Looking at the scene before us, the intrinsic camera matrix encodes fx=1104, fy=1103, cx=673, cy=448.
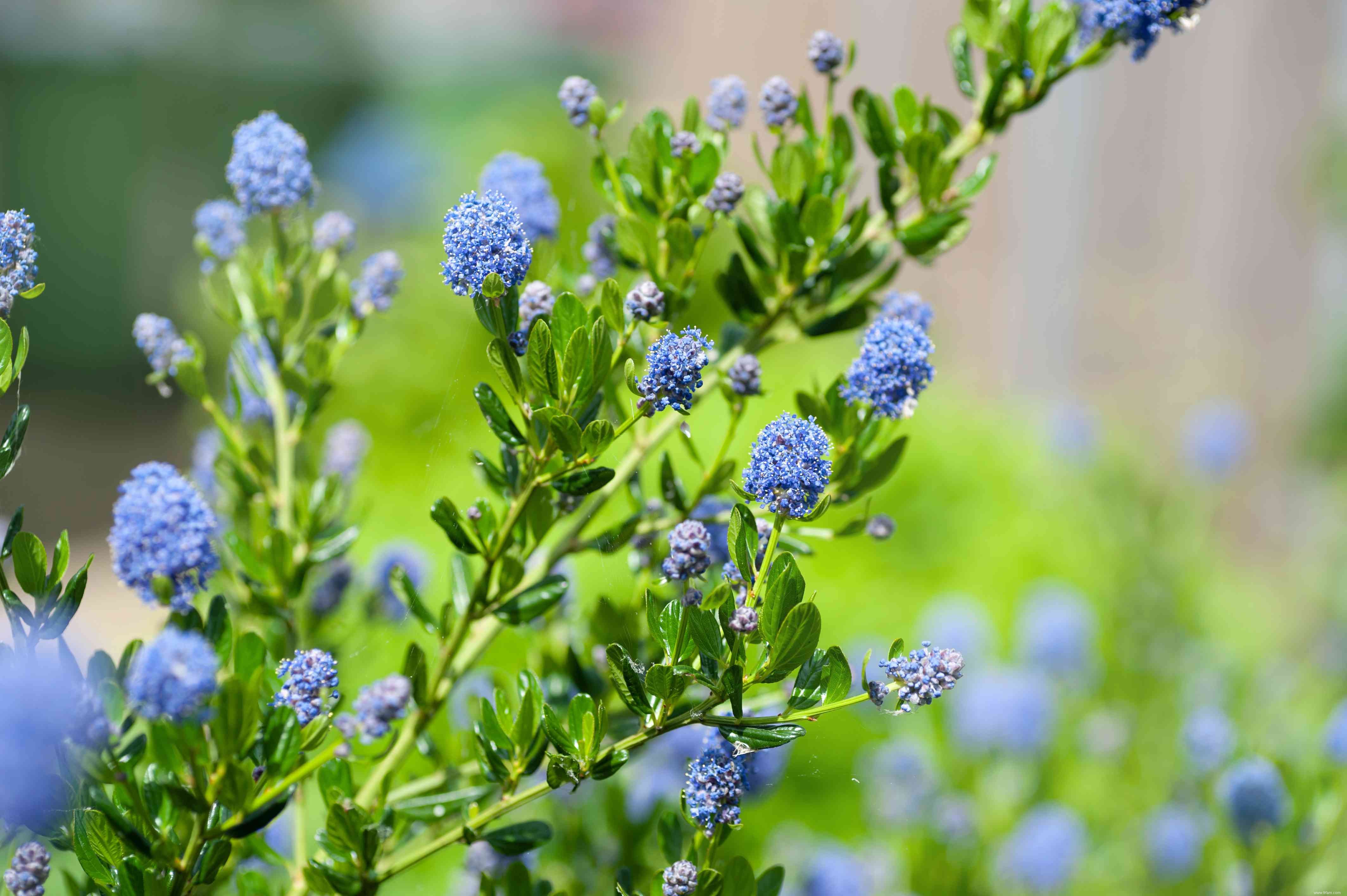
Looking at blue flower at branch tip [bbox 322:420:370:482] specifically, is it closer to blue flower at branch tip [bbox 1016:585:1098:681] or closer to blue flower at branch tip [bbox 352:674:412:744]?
blue flower at branch tip [bbox 352:674:412:744]

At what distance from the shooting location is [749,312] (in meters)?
0.64

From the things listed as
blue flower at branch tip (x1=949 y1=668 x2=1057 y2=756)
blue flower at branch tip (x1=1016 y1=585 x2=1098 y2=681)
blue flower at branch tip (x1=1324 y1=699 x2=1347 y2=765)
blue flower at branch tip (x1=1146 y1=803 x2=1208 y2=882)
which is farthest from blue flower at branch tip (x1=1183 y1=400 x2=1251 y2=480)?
blue flower at branch tip (x1=1324 y1=699 x2=1347 y2=765)

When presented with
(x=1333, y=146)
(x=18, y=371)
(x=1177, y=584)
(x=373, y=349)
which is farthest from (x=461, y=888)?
(x=1333, y=146)

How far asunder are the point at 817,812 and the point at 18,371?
1.59 meters

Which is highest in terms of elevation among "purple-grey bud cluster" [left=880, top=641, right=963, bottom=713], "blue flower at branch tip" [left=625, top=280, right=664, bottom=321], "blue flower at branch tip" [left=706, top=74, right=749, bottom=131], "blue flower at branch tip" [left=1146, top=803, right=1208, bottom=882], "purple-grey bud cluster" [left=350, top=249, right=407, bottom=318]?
"blue flower at branch tip" [left=706, top=74, right=749, bottom=131]

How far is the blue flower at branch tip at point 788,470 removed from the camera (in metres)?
0.44

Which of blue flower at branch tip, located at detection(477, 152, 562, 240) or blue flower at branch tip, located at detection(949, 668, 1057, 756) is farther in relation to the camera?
blue flower at branch tip, located at detection(949, 668, 1057, 756)

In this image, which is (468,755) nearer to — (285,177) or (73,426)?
(285,177)

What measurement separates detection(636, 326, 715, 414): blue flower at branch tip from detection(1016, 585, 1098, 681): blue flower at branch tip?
4.32ft

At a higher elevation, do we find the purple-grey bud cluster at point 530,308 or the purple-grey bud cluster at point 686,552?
the purple-grey bud cluster at point 530,308

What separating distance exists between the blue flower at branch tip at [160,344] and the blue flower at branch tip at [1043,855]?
0.98m

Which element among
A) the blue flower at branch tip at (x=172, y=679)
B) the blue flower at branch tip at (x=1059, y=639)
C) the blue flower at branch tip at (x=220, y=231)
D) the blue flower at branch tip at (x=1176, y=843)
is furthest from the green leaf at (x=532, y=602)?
the blue flower at branch tip at (x=1059, y=639)

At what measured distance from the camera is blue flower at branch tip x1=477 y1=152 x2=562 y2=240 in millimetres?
616

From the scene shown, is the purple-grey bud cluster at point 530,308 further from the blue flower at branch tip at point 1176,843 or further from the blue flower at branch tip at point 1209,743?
the blue flower at branch tip at point 1176,843
